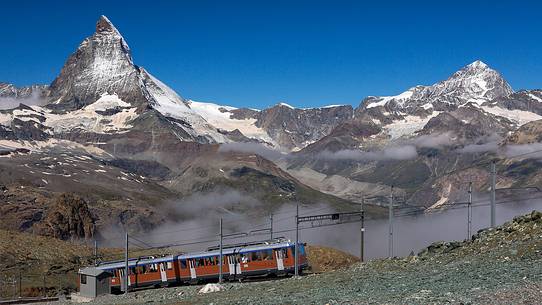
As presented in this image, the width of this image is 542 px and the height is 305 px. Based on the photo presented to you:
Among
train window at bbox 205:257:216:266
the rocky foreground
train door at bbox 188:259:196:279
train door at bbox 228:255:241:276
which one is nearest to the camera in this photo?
the rocky foreground

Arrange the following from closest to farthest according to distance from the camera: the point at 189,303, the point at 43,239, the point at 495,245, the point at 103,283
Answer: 1. the point at 189,303
2. the point at 495,245
3. the point at 103,283
4. the point at 43,239

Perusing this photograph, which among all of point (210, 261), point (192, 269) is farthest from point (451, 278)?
point (192, 269)

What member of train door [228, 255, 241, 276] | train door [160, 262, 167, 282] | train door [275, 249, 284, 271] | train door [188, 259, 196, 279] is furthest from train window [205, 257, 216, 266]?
train door [275, 249, 284, 271]

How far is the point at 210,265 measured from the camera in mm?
87562

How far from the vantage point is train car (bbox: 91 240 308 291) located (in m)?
84.6

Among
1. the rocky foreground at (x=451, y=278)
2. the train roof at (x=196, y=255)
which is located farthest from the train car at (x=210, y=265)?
the rocky foreground at (x=451, y=278)

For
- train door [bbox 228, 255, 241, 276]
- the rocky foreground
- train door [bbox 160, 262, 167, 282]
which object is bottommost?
train door [bbox 160, 262, 167, 282]

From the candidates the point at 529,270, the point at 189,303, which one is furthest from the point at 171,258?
the point at 529,270

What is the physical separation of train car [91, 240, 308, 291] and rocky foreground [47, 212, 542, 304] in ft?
71.0

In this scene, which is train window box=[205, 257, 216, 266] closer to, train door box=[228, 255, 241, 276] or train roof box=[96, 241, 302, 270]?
train roof box=[96, 241, 302, 270]

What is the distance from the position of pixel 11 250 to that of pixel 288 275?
193ft

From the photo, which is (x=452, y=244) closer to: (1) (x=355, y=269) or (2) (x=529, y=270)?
(1) (x=355, y=269)

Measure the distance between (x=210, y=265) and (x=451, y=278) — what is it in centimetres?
4980

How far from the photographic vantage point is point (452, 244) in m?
63.3
